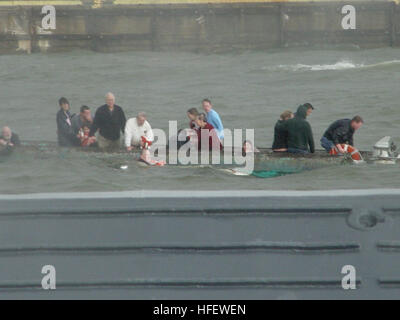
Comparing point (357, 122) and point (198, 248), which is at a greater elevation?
point (198, 248)

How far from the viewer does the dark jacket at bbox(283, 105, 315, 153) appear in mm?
13172

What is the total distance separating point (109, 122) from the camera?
14.3 metres

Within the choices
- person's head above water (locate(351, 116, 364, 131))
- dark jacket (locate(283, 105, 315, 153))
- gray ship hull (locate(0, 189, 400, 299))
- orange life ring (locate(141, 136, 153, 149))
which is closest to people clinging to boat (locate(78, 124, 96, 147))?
orange life ring (locate(141, 136, 153, 149))

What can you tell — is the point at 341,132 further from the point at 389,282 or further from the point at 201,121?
the point at 389,282

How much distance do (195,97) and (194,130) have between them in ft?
62.3

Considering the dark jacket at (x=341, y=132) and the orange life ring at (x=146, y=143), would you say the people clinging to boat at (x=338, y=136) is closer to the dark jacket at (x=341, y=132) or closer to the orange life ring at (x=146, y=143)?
the dark jacket at (x=341, y=132)

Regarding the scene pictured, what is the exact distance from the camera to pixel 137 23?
43.3 m

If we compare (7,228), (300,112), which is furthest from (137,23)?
(7,228)

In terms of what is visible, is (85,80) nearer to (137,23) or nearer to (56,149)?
(137,23)

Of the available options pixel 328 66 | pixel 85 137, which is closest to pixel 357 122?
pixel 85 137

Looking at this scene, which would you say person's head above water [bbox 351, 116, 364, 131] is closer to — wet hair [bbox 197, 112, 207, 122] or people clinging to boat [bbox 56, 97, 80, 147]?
wet hair [bbox 197, 112, 207, 122]

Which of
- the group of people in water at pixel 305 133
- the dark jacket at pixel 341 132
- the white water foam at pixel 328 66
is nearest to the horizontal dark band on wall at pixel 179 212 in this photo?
the group of people in water at pixel 305 133

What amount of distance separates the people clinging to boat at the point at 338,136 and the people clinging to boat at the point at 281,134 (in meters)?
0.84

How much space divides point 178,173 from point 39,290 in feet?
38.8
